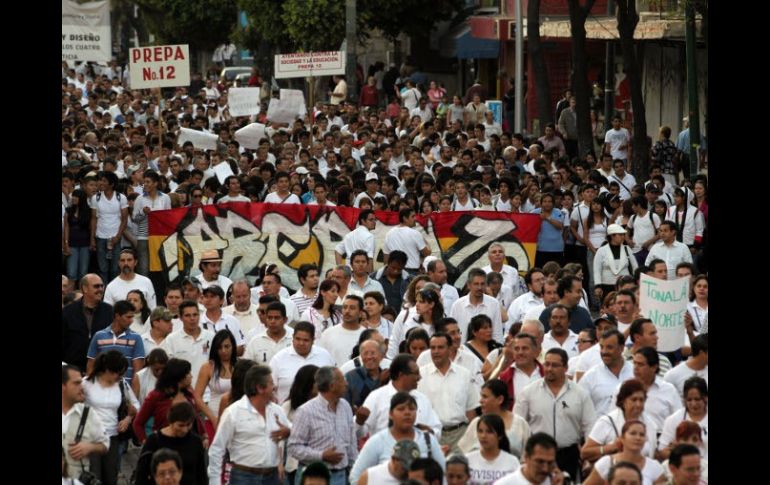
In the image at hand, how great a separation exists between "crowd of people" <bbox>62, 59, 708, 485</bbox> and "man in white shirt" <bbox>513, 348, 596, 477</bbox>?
1 centimetres

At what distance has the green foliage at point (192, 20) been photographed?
53625 mm

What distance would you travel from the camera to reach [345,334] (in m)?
12.9

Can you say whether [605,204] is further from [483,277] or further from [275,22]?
[275,22]

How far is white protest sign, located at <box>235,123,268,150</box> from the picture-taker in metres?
28.5

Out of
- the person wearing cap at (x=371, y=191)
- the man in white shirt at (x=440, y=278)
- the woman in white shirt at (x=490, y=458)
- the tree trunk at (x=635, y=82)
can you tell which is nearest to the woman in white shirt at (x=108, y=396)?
the woman in white shirt at (x=490, y=458)

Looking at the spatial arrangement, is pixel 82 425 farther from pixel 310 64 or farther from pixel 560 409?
pixel 310 64

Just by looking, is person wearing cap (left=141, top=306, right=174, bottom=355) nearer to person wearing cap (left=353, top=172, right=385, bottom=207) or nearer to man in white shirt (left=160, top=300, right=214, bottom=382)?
man in white shirt (left=160, top=300, right=214, bottom=382)

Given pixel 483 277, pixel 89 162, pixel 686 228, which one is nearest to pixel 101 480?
pixel 483 277

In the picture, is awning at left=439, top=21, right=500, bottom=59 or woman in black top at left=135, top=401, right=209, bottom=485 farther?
awning at left=439, top=21, right=500, bottom=59

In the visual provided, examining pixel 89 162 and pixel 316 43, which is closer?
pixel 89 162

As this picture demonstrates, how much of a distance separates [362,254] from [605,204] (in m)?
5.30

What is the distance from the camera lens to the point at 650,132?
36938 millimetres

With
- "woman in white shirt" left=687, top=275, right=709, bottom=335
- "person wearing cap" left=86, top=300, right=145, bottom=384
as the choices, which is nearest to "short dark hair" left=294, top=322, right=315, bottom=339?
"person wearing cap" left=86, top=300, right=145, bottom=384

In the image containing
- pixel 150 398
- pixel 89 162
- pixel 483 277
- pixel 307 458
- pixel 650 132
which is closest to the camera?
pixel 307 458
